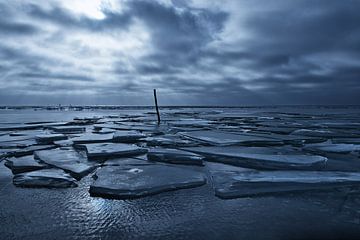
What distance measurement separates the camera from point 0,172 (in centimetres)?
390

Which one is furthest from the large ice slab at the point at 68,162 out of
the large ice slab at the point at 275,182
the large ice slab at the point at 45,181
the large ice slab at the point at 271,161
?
the large ice slab at the point at 271,161

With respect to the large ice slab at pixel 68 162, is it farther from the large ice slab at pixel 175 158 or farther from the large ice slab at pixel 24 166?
the large ice slab at pixel 175 158

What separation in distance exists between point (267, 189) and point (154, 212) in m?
1.53

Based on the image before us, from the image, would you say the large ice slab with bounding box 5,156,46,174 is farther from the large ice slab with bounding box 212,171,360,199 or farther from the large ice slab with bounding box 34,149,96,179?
the large ice slab with bounding box 212,171,360,199

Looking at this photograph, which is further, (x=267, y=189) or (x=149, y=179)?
(x=149, y=179)

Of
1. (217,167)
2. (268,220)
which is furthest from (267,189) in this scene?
(217,167)

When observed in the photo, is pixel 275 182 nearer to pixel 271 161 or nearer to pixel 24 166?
pixel 271 161

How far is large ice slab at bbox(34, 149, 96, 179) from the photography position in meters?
3.74

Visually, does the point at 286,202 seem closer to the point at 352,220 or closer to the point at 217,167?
the point at 352,220

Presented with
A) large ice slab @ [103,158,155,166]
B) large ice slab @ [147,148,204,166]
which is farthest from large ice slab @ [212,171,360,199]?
large ice slab @ [103,158,155,166]

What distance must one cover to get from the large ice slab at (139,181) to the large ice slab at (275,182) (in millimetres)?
404

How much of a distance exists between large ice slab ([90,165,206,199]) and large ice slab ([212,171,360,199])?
0.40 m

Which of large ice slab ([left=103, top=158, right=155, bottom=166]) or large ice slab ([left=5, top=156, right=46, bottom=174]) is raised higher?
large ice slab ([left=5, top=156, right=46, bottom=174])

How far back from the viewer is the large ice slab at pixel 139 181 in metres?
2.94
